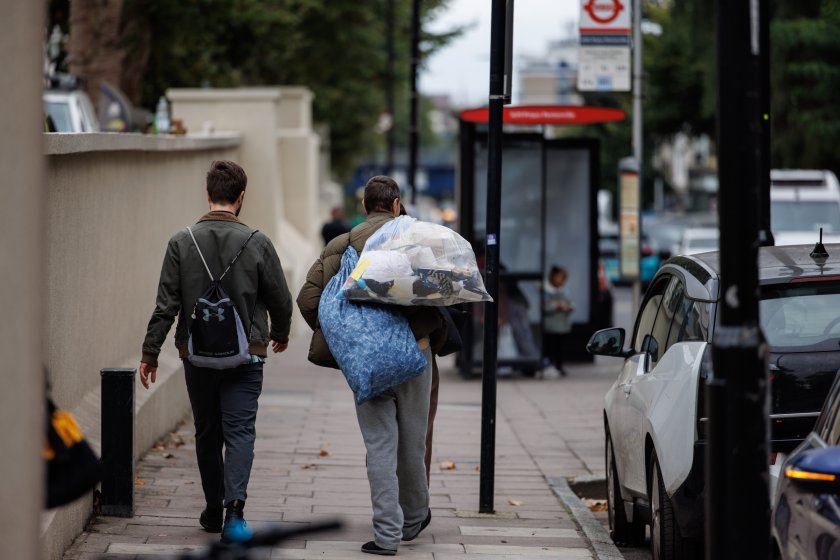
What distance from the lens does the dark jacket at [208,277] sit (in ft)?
22.4

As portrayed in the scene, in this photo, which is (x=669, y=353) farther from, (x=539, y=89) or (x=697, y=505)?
(x=539, y=89)

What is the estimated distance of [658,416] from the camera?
661cm

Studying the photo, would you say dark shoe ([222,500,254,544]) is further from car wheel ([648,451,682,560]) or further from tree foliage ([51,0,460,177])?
tree foliage ([51,0,460,177])

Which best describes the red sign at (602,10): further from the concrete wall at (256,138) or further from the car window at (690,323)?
the car window at (690,323)

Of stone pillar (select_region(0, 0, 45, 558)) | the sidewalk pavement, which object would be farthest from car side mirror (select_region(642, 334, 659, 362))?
stone pillar (select_region(0, 0, 45, 558))

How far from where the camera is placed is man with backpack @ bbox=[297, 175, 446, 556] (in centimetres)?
670

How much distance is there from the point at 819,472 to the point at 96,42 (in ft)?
52.1

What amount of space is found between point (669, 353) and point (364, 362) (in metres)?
1.48

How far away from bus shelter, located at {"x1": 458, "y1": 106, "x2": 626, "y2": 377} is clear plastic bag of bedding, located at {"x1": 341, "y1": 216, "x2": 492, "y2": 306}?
8841 millimetres

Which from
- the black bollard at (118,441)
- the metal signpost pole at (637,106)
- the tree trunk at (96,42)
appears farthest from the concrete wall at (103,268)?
the metal signpost pole at (637,106)

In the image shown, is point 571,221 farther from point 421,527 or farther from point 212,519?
point 212,519

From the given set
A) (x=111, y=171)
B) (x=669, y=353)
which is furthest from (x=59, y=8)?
(x=669, y=353)

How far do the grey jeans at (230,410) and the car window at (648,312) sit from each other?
225 centimetres

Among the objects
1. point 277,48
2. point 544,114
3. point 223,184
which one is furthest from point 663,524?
point 277,48
